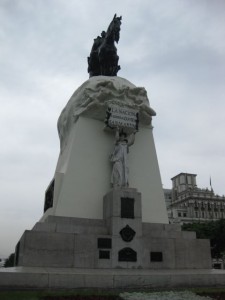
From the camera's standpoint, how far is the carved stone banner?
13.8 meters

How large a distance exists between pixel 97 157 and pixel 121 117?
1915 mm

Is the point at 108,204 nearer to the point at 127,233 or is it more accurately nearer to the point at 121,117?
the point at 127,233

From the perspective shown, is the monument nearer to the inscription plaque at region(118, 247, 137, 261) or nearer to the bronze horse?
the inscription plaque at region(118, 247, 137, 261)

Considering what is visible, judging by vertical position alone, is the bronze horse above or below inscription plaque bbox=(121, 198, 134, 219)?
above

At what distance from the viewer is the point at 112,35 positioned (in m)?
18.2

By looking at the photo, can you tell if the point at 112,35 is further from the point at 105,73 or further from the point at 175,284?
the point at 175,284

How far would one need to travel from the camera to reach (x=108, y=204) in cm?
1232

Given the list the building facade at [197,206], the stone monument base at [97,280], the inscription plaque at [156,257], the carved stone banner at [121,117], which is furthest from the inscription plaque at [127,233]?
the building facade at [197,206]

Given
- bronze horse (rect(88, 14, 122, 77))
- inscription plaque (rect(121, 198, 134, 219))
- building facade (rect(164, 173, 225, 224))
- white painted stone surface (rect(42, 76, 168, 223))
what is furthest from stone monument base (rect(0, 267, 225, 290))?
building facade (rect(164, 173, 225, 224))

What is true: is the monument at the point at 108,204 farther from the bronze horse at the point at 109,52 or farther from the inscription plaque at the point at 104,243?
the bronze horse at the point at 109,52

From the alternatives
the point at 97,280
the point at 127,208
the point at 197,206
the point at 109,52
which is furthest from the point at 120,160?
the point at 197,206

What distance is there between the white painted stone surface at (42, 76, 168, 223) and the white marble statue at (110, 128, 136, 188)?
0.61 meters

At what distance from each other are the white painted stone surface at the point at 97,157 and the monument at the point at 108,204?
39 millimetres

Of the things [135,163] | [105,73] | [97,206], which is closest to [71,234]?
[97,206]
